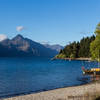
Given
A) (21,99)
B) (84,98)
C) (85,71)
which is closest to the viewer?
(84,98)

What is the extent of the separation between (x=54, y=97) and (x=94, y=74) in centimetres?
4307

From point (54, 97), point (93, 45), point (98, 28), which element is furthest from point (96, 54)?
point (54, 97)

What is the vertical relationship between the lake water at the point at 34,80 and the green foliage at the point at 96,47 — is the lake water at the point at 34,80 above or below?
below

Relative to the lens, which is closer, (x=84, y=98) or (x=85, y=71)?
(x=84, y=98)

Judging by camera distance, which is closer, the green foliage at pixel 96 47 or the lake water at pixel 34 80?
the lake water at pixel 34 80

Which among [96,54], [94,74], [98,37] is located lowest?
[94,74]

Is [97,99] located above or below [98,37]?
below

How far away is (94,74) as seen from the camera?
6475 cm

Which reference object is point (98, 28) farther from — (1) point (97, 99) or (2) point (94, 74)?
(1) point (97, 99)

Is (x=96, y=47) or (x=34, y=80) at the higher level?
(x=96, y=47)

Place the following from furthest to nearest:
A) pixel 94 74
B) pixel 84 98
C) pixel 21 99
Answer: pixel 94 74, pixel 21 99, pixel 84 98

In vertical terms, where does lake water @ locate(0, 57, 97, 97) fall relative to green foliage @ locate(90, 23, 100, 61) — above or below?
below

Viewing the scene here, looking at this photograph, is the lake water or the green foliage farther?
the green foliage

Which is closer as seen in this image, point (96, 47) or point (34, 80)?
point (34, 80)
